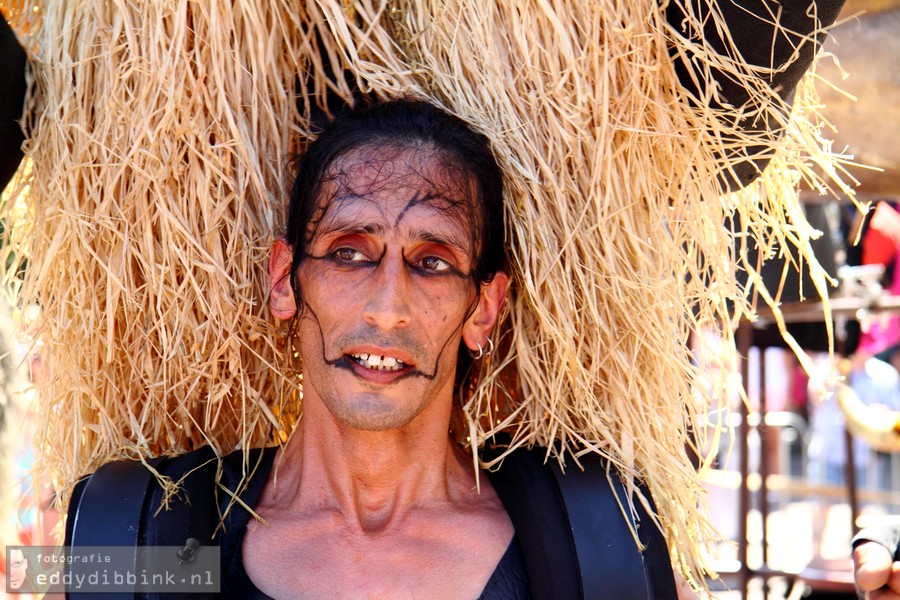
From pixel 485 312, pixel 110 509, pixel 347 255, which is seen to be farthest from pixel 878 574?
pixel 110 509

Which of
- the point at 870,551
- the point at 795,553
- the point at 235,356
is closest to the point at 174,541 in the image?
the point at 235,356

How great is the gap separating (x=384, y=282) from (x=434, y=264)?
108 mm

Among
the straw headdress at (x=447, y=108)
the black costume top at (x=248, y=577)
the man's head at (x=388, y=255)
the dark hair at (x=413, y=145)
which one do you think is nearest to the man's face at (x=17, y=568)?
the straw headdress at (x=447, y=108)

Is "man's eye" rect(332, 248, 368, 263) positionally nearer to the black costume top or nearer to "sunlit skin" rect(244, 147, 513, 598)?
"sunlit skin" rect(244, 147, 513, 598)

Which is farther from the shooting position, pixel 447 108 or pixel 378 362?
pixel 447 108

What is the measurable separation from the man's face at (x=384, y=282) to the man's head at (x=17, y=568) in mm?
644

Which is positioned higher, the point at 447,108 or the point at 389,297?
the point at 447,108

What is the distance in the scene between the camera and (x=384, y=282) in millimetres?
1473

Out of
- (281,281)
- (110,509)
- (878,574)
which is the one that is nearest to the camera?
(110,509)

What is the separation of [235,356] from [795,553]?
3.85 metres

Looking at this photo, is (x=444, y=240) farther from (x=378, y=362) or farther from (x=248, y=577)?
(x=248, y=577)

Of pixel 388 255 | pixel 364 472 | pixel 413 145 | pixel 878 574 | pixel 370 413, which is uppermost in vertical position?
pixel 413 145

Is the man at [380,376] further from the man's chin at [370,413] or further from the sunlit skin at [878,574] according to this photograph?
the sunlit skin at [878,574]

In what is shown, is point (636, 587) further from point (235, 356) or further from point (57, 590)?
point (57, 590)
